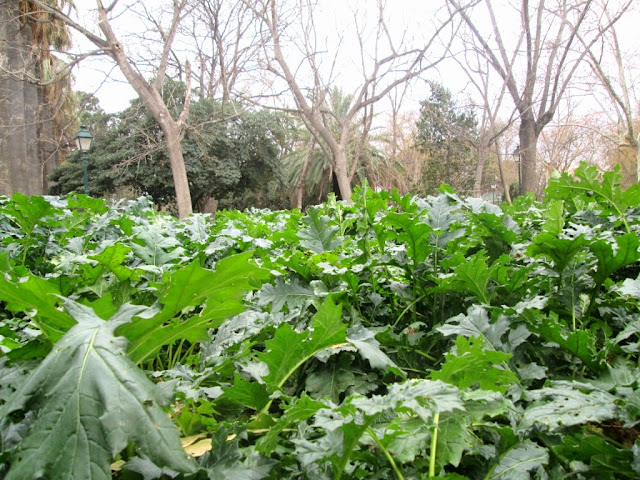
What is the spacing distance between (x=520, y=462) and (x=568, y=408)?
0.16 meters

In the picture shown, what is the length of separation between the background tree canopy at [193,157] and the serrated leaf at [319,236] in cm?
2071

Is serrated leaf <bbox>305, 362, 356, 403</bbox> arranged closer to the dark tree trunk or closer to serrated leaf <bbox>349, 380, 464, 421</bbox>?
serrated leaf <bbox>349, 380, 464, 421</bbox>

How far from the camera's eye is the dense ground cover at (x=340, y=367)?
0.67 m

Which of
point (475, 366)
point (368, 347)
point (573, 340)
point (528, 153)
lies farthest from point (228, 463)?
point (528, 153)

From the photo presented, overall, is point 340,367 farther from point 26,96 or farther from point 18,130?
point 26,96

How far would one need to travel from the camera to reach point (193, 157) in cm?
2444

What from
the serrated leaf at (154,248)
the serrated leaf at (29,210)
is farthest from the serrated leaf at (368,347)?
the serrated leaf at (29,210)

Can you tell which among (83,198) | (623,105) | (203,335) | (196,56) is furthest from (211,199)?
(203,335)

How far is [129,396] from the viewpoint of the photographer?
661 mm

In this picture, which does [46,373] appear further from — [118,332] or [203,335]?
[203,335]

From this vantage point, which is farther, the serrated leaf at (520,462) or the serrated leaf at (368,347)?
the serrated leaf at (368,347)

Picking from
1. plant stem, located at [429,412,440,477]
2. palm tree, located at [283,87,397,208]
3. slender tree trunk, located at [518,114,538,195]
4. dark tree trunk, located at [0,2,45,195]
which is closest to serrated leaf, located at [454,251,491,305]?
plant stem, located at [429,412,440,477]

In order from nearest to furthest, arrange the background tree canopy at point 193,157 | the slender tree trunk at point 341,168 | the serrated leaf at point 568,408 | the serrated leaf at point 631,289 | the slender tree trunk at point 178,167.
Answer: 1. the serrated leaf at point 568,408
2. the serrated leaf at point 631,289
3. the slender tree trunk at point 178,167
4. the slender tree trunk at point 341,168
5. the background tree canopy at point 193,157

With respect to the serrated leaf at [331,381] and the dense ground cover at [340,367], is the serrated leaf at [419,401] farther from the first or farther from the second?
the serrated leaf at [331,381]
